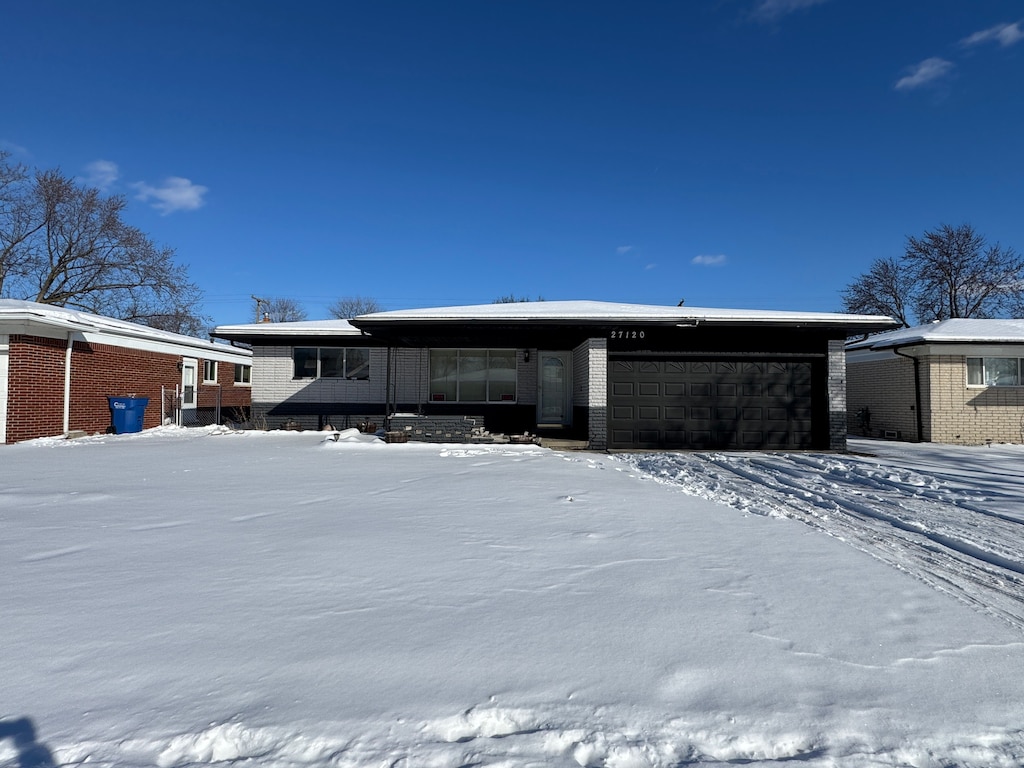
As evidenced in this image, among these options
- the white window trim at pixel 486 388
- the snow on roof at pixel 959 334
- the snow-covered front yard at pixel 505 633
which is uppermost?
the snow on roof at pixel 959 334

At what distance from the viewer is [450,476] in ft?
25.2

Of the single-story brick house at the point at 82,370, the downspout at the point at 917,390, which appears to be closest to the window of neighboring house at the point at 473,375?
the single-story brick house at the point at 82,370

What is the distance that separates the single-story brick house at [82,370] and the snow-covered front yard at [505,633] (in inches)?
343

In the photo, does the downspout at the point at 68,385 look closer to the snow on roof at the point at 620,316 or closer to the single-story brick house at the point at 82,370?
the single-story brick house at the point at 82,370

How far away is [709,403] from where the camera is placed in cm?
1229

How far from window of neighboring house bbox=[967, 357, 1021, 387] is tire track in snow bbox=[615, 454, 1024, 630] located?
23.8 ft

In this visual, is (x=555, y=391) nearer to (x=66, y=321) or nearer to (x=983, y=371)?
(x=983, y=371)

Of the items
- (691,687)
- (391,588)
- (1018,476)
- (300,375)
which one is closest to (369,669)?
(391,588)

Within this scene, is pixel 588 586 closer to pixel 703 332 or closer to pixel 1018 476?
pixel 1018 476

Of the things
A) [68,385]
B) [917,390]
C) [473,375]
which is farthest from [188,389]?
[917,390]

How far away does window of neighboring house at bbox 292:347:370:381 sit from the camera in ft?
49.5

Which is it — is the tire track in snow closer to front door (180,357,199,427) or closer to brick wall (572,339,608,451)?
brick wall (572,339,608,451)

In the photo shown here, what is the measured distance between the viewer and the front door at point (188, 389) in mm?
18109

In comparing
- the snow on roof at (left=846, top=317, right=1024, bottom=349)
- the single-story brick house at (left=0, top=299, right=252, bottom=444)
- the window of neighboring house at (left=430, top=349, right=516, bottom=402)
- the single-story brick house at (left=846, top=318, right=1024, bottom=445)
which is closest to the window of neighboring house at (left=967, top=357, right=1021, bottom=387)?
the single-story brick house at (left=846, top=318, right=1024, bottom=445)
